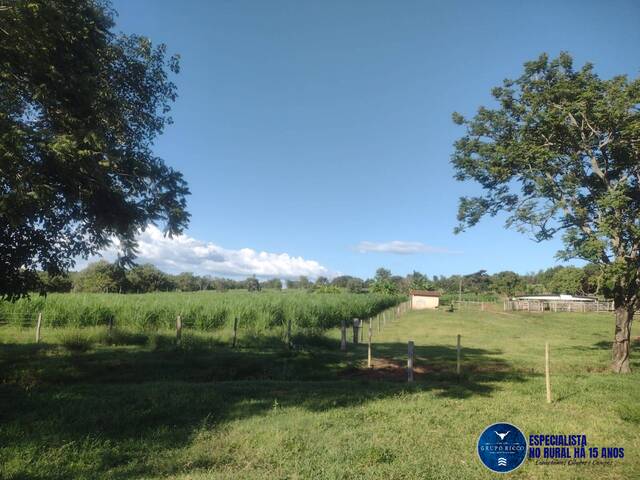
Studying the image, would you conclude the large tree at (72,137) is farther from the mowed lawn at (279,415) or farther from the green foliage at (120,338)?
the green foliage at (120,338)

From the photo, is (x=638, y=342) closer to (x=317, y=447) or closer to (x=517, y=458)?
(x=517, y=458)

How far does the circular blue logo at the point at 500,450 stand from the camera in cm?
557

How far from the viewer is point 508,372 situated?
14.1 m

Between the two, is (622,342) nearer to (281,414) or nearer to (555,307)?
(281,414)

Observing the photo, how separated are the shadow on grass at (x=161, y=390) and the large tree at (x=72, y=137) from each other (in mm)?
3390

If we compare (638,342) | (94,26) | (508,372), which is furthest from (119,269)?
(638,342)

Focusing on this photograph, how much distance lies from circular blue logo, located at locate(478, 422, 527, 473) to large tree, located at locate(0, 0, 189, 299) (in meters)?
8.29

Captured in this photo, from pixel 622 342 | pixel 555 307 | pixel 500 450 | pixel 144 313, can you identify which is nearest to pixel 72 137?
pixel 500 450

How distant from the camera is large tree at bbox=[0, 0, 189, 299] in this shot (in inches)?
312

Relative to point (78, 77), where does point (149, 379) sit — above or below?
below

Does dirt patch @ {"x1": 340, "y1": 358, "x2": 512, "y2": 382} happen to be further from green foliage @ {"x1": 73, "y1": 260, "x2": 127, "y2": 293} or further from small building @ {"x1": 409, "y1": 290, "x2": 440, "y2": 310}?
green foliage @ {"x1": 73, "y1": 260, "x2": 127, "y2": 293}

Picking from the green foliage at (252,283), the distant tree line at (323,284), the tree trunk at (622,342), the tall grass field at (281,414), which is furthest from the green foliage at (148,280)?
the tree trunk at (622,342)

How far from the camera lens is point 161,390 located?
958 centimetres

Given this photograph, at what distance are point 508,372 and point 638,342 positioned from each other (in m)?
16.4
